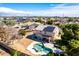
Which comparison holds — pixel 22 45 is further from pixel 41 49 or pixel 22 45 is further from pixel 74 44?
pixel 74 44

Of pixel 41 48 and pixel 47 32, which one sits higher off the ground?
pixel 47 32

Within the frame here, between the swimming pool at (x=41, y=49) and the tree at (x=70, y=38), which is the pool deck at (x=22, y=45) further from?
the tree at (x=70, y=38)

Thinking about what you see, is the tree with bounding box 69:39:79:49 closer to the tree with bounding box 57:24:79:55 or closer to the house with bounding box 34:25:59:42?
the tree with bounding box 57:24:79:55

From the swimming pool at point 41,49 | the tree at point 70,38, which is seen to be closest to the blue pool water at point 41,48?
the swimming pool at point 41,49

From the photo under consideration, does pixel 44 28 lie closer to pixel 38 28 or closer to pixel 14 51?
pixel 38 28

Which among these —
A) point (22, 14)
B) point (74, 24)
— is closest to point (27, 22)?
point (22, 14)

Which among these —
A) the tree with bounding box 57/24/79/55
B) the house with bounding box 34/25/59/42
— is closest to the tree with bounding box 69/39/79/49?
the tree with bounding box 57/24/79/55

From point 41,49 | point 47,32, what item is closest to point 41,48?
point 41,49

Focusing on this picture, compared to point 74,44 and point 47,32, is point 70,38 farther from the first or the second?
point 47,32

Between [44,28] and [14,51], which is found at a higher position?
[44,28]
